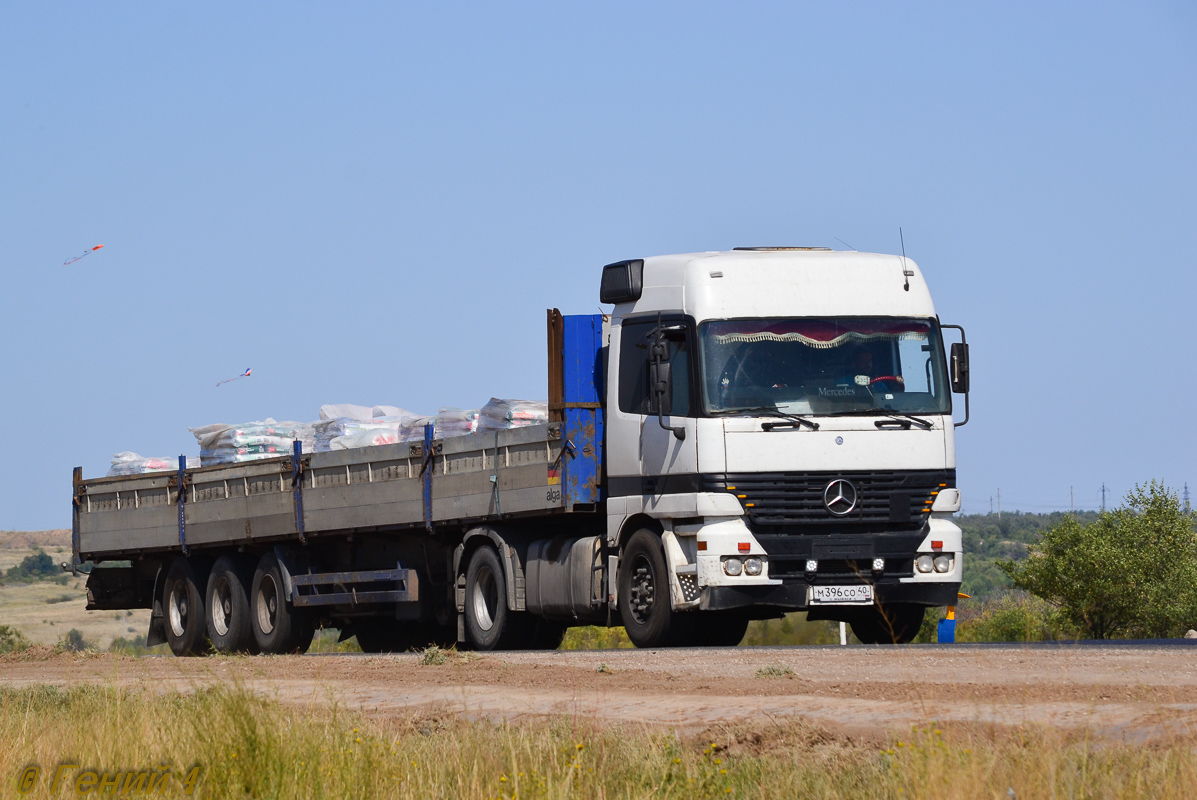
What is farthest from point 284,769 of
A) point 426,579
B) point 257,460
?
point 257,460

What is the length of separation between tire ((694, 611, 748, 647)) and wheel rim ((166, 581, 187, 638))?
9625 mm

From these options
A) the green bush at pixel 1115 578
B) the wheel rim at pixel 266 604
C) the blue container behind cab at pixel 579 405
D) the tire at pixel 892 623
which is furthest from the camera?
the green bush at pixel 1115 578

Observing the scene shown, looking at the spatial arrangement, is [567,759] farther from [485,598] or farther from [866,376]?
[485,598]

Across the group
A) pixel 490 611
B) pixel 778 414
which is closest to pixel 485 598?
pixel 490 611

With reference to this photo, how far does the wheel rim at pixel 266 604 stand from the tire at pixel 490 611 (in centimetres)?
404

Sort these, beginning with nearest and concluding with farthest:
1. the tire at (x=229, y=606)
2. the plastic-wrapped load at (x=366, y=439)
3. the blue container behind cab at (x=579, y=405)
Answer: the blue container behind cab at (x=579, y=405) → the plastic-wrapped load at (x=366, y=439) → the tire at (x=229, y=606)

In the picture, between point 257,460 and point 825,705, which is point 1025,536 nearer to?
point 257,460

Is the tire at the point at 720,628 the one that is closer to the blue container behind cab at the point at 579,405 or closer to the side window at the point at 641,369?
the blue container behind cab at the point at 579,405

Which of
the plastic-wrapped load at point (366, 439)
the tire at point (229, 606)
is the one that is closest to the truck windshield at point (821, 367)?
the plastic-wrapped load at point (366, 439)

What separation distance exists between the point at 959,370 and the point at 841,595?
2.35 metres

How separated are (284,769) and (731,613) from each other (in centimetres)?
790

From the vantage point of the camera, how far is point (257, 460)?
21.1m

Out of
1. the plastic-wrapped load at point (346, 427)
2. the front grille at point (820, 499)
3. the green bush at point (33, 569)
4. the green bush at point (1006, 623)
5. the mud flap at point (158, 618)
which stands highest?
the plastic-wrapped load at point (346, 427)

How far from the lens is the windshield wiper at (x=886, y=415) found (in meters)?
14.8
